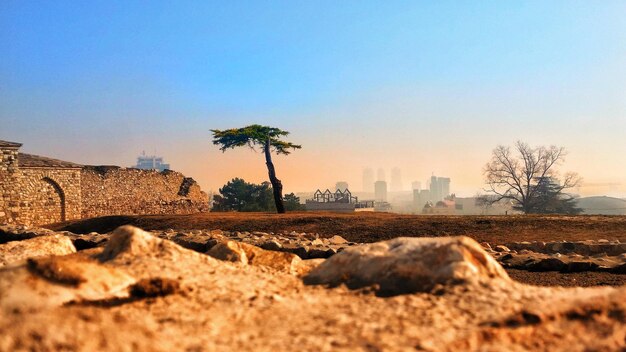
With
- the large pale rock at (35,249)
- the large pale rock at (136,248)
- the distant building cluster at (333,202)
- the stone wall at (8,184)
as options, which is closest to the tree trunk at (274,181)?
the stone wall at (8,184)

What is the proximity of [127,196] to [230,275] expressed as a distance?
84.1 ft

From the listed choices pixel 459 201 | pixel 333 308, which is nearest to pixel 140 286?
pixel 333 308

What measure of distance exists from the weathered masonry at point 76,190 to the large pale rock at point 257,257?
20.7 m

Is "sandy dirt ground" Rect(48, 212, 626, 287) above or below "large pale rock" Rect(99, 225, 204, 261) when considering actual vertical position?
below

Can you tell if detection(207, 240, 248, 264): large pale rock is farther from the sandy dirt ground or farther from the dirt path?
the dirt path

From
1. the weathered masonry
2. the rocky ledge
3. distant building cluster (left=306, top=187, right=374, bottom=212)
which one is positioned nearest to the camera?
the rocky ledge

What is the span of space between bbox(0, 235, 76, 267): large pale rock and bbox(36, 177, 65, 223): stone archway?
19507mm

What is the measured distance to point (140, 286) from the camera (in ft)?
9.63

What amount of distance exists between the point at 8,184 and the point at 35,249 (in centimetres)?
1897

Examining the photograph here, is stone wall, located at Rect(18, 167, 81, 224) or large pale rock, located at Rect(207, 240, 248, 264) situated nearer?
large pale rock, located at Rect(207, 240, 248, 264)

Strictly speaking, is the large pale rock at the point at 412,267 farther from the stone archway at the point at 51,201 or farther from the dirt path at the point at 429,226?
the stone archway at the point at 51,201

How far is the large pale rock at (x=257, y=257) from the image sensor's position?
4164mm

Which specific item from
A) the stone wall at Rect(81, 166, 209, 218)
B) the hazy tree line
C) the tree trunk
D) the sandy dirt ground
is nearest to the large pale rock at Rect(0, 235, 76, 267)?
the sandy dirt ground

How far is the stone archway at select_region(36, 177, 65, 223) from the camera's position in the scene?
75.0 feet
